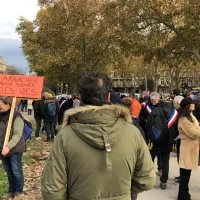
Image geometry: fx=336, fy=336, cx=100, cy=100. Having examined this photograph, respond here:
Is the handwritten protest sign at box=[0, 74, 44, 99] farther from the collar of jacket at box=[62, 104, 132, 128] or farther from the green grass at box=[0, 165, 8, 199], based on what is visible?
the collar of jacket at box=[62, 104, 132, 128]

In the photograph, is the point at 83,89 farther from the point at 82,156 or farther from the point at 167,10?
the point at 167,10

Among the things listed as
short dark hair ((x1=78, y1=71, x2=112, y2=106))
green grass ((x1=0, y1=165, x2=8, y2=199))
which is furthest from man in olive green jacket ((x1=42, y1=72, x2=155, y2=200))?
green grass ((x1=0, y1=165, x2=8, y2=199))

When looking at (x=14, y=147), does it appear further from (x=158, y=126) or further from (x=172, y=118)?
(x=172, y=118)

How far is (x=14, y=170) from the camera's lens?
4.93 meters

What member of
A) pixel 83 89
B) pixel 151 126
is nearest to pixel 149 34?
pixel 151 126

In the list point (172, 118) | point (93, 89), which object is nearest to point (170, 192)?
point (172, 118)

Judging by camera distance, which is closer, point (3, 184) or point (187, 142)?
point (187, 142)

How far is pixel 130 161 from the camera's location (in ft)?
7.54

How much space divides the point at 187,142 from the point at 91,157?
3.24 metres

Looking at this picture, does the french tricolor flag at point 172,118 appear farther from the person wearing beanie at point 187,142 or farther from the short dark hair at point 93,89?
the short dark hair at point 93,89

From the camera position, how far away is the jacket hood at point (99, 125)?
2158mm

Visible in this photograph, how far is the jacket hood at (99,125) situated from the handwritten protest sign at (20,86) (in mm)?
3805

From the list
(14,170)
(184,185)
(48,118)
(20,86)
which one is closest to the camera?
(14,170)

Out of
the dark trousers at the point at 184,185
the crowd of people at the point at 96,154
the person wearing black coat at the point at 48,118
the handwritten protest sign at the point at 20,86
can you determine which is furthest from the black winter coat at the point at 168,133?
the person wearing black coat at the point at 48,118
